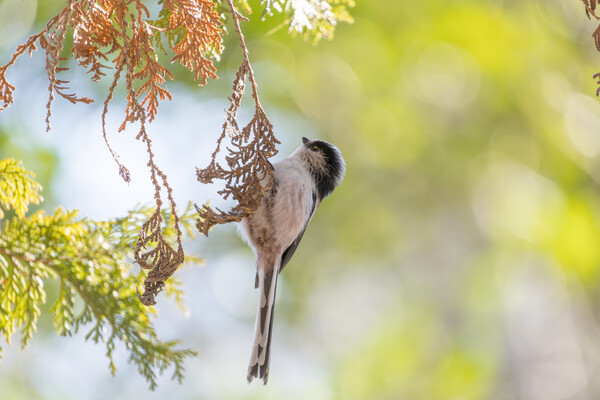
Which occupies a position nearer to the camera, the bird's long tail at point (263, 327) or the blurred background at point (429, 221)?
the bird's long tail at point (263, 327)

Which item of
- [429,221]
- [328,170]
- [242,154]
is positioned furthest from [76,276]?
[429,221]

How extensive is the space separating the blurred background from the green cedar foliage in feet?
26.4

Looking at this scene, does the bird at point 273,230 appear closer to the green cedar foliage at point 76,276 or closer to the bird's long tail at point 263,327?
the bird's long tail at point 263,327

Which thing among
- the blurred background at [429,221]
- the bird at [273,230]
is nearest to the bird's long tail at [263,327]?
the bird at [273,230]

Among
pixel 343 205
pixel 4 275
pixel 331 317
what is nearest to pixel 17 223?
pixel 4 275

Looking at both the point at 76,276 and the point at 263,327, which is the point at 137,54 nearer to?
the point at 76,276

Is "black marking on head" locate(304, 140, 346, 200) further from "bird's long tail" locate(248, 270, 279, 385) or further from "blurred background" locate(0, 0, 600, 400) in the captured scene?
"blurred background" locate(0, 0, 600, 400)

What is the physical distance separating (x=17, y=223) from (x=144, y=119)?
1.13 m

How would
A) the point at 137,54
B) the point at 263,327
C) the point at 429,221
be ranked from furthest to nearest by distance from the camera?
the point at 429,221
the point at 263,327
the point at 137,54

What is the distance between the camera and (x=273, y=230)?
3854 mm

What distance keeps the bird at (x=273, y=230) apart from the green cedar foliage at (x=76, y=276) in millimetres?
595

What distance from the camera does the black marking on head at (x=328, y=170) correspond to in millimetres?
4328

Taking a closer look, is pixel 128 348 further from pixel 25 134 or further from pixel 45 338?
pixel 45 338

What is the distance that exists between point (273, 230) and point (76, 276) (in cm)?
126
